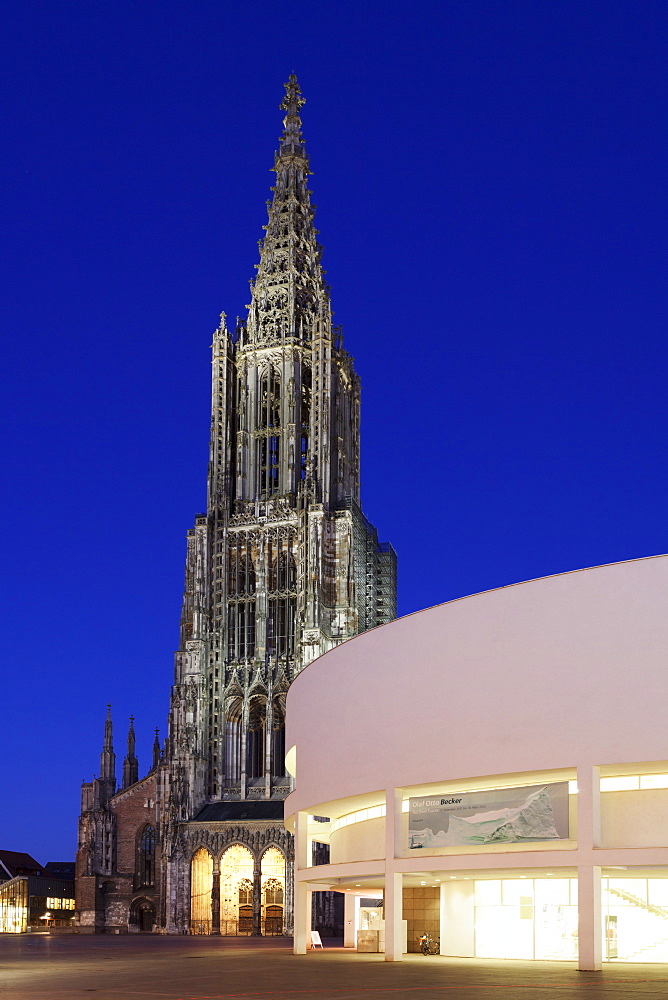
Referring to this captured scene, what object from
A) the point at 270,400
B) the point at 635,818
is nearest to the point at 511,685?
the point at 635,818

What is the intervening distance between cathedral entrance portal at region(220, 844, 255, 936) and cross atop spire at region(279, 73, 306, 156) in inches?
2463

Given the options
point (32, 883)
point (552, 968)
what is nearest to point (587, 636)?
point (552, 968)

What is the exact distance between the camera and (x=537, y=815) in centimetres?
3381

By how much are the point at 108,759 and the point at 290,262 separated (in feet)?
144

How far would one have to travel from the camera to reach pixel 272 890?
8169cm

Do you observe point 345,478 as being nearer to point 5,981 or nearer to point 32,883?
point 32,883

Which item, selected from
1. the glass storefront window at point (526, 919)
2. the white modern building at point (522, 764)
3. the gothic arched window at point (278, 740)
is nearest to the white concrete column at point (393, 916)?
the white modern building at point (522, 764)

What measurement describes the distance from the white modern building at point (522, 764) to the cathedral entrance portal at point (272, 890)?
41.7 metres

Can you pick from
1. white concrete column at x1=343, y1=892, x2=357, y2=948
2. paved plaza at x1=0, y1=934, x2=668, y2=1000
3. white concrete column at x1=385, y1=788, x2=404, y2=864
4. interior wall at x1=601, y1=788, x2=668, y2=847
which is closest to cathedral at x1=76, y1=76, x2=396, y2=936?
white concrete column at x1=343, y1=892, x2=357, y2=948

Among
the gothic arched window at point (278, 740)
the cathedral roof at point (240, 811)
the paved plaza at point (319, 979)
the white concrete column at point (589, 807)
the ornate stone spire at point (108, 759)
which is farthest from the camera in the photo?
the ornate stone spire at point (108, 759)

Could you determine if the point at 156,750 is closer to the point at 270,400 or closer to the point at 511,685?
the point at 270,400

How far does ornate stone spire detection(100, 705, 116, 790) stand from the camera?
91.7m

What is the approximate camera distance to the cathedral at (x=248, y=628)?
83062mm

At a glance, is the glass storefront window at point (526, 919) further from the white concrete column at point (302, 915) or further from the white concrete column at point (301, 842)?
the white concrete column at point (301, 842)
